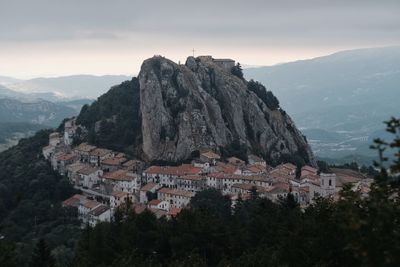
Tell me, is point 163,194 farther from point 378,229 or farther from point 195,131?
point 378,229

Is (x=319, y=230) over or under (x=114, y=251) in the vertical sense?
over

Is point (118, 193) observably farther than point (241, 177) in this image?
No

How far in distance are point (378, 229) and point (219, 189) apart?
68181 millimetres

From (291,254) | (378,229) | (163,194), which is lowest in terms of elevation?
(163,194)

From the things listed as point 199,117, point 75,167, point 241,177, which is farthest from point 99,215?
point 199,117

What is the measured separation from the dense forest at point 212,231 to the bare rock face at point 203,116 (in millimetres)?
19425

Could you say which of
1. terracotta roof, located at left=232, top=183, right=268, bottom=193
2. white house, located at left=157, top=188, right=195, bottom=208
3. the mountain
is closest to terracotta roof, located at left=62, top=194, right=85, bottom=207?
white house, located at left=157, top=188, right=195, bottom=208

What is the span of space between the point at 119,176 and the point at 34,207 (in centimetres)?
1368

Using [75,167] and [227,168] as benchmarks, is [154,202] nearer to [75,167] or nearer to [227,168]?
[227,168]

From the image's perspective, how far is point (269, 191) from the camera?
77625mm

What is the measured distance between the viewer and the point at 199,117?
325ft

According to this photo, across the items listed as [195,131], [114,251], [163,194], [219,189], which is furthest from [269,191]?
[114,251]

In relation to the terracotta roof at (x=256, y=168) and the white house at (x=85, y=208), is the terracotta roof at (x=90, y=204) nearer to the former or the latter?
the white house at (x=85, y=208)

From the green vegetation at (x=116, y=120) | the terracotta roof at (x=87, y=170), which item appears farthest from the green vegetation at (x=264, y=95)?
the terracotta roof at (x=87, y=170)
